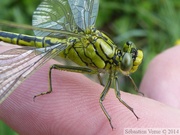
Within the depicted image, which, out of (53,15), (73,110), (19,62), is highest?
(53,15)

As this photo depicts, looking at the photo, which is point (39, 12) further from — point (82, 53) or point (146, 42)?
point (146, 42)

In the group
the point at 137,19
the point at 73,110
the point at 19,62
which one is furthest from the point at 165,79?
the point at 137,19

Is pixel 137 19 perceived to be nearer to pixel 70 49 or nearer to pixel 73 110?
pixel 70 49

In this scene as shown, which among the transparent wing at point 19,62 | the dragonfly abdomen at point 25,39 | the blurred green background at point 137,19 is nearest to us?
the transparent wing at point 19,62

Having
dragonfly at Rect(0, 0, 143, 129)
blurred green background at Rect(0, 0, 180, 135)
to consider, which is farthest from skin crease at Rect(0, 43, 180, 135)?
blurred green background at Rect(0, 0, 180, 135)

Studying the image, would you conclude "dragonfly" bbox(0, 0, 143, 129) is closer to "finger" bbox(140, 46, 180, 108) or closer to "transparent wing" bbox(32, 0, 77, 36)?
"transparent wing" bbox(32, 0, 77, 36)

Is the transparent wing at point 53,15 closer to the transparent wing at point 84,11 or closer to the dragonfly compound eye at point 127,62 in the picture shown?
the transparent wing at point 84,11

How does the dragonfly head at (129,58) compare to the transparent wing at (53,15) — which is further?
the transparent wing at (53,15)

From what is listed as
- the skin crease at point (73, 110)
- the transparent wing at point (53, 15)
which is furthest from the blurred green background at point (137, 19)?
the skin crease at point (73, 110)
